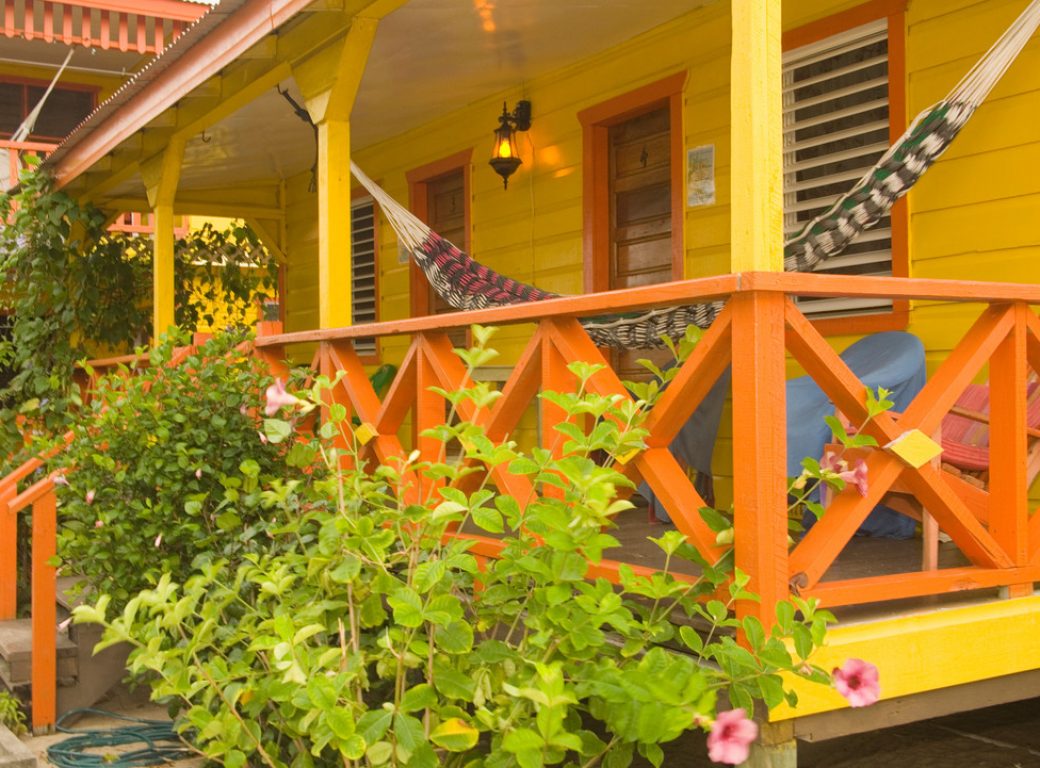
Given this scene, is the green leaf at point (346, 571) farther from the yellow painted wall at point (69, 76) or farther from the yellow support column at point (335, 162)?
the yellow painted wall at point (69, 76)

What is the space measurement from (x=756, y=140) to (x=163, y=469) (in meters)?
2.75

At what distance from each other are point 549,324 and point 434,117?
489cm

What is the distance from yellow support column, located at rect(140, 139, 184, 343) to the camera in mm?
7023

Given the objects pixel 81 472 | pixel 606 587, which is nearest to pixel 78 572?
pixel 81 472

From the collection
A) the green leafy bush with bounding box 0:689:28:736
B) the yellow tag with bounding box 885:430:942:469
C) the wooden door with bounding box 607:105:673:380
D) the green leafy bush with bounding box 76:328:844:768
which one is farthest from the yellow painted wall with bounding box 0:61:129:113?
the yellow tag with bounding box 885:430:942:469

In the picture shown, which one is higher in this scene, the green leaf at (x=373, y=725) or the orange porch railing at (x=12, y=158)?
the orange porch railing at (x=12, y=158)

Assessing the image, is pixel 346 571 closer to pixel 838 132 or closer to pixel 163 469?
pixel 163 469

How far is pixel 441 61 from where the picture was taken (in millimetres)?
6469

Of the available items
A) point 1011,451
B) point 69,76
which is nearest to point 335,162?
point 1011,451

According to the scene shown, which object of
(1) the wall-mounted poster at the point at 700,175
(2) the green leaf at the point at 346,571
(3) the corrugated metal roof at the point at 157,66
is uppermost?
(3) the corrugated metal roof at the point at 157,66

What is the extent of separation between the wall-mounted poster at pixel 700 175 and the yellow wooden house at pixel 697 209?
18 millimetres

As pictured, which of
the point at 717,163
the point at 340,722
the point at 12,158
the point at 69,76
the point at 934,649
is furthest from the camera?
the point at 69,76

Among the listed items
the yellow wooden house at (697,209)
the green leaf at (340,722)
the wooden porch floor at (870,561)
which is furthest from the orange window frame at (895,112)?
the green leaf at (340,722)

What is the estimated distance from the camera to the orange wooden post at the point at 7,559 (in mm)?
5824
